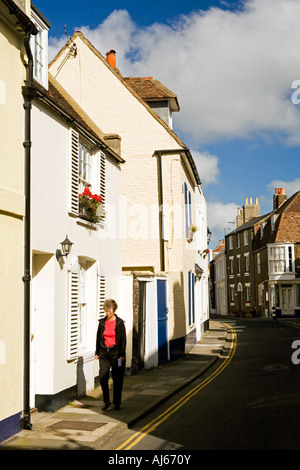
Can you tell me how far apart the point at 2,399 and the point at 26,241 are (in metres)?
2.42

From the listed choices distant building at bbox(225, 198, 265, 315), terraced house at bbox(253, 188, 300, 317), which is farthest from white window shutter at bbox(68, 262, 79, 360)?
distant building at bbox(225, 198, 265, 315)

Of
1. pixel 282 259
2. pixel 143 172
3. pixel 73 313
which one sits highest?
pixel 143 172

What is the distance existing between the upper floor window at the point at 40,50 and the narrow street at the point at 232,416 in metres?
6.62

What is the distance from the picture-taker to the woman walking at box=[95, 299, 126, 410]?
9.82 metres

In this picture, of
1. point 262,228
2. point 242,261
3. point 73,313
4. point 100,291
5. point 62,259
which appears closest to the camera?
point 62,259

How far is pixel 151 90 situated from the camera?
2122 centimetres

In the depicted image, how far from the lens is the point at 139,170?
18.9m

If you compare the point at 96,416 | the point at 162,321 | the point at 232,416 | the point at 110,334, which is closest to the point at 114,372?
the point at 110,334

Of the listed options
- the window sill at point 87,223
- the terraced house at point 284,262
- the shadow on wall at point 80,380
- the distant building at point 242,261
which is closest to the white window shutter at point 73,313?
the shadow on wall at point 80,380

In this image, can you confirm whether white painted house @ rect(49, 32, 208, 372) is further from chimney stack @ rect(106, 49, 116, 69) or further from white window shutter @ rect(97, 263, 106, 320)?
white window shutter @ rect(97, 263, 106, 320)

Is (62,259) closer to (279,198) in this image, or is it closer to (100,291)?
(100,291)

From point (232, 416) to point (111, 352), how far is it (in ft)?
7.92
